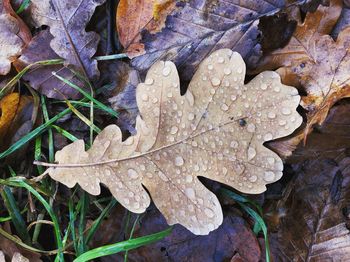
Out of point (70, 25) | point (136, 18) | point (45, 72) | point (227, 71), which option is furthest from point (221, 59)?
point (45, 72)

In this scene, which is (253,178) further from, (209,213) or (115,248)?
(115,248)

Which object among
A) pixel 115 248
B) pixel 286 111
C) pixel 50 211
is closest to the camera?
pixel 286 111

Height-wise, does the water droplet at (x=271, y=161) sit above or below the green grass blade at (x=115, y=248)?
above

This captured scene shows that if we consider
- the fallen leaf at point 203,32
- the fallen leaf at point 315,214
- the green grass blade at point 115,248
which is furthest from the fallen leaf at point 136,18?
the fallen leaf at point 315,214

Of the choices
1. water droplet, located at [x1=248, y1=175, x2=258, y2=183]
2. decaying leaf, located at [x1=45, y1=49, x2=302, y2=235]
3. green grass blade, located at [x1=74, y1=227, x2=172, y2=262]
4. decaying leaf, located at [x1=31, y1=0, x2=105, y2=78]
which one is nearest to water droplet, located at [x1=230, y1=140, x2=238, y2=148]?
decaying leaf, located at [x1=45, y1=49, x2=302, y2=235]

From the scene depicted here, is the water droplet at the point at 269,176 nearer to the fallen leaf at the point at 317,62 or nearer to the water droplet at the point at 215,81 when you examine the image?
the fallen leaf at the point at 317,62

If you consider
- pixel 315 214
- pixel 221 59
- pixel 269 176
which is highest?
pixel 221 59

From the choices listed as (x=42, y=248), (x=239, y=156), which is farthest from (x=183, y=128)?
(x=42, y=248)
